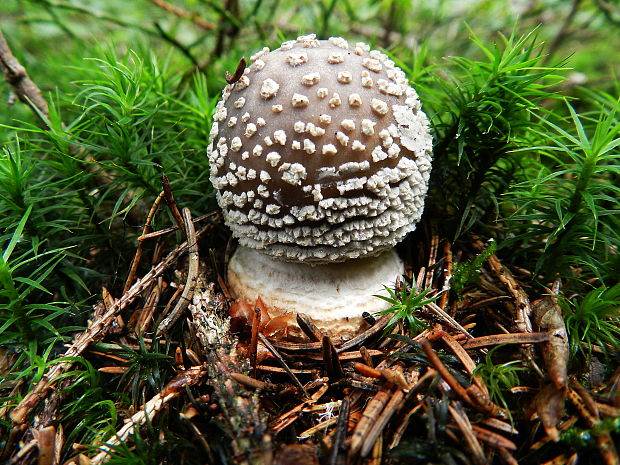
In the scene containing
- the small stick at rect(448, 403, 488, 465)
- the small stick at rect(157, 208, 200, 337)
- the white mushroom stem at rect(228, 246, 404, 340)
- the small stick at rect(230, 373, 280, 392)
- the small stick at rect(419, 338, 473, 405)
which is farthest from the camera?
the white mushroom stem at rect(228, 246, 404, 340)

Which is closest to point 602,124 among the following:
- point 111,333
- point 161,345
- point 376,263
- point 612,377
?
point 612,377

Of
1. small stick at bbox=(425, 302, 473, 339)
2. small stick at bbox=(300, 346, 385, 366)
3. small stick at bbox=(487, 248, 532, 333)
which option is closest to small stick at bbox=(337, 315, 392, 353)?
small stick at bbox=(300, 346, 385, 366)

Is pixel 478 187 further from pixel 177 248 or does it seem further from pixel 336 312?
pixel 177 248

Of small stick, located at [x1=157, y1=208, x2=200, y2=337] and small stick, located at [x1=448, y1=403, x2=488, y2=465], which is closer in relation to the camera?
small stick, located at [x1=448, y1=403, x2=488, y2=465]

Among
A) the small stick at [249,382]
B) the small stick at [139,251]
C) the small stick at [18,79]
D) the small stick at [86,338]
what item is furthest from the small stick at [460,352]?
the small stick at [18,79]

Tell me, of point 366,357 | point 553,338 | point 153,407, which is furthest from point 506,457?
point 153,407

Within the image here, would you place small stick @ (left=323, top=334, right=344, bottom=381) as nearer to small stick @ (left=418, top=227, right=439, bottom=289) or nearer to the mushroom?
the mushroom

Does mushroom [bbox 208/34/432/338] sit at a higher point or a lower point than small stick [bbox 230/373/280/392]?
higher

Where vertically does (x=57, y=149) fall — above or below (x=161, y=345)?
above
